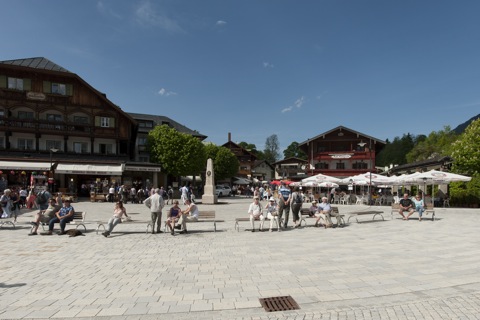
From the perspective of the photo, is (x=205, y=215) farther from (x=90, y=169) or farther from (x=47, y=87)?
(x=47, y=87)

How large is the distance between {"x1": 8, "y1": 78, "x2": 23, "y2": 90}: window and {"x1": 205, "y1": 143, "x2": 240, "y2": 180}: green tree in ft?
94.1

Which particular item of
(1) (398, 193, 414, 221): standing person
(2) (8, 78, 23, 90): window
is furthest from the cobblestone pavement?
(2) (8, 78, 23, 90): window

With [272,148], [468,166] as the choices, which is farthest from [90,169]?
[272,148]

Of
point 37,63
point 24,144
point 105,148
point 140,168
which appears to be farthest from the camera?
point 105,148

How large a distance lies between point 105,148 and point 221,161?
73.5 ft

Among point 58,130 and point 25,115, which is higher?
point 25,115

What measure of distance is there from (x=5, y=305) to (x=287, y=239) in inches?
319

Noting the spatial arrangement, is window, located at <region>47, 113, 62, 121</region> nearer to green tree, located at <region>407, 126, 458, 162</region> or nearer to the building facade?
the building facade

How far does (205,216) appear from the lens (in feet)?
46.0

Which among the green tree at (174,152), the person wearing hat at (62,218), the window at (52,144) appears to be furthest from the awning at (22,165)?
the person wearing hat at (62,218)

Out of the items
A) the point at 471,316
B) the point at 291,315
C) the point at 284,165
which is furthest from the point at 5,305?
the point at 284,165

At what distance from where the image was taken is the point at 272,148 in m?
120

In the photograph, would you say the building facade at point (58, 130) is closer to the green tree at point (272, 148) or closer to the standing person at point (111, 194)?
the standing person at point (111, 194)

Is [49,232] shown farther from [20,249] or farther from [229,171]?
[229,171]
